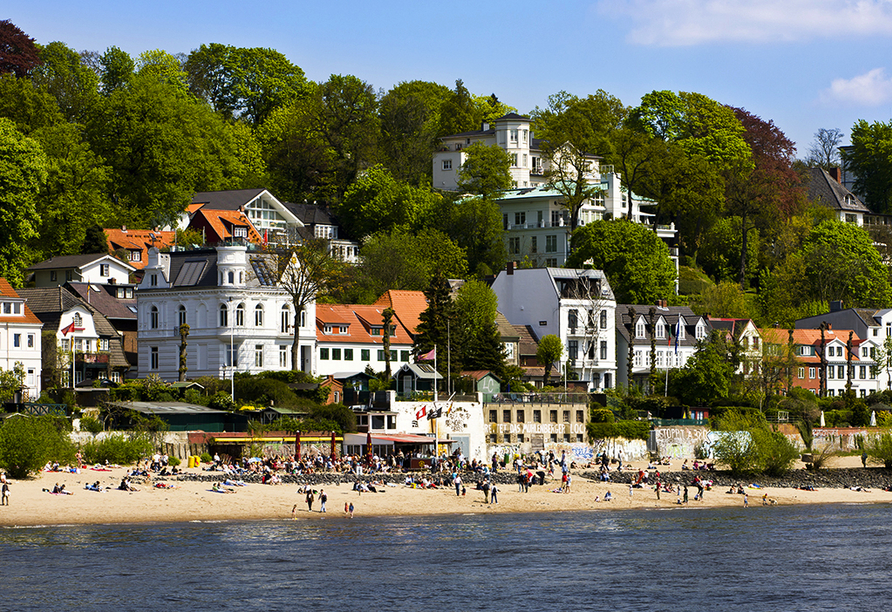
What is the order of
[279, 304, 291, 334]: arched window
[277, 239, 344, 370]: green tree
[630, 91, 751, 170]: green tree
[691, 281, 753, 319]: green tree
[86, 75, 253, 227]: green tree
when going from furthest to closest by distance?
[630, 91, 751, 170]: green tree, [691, 281, 753, 319]: green tree, [86, 75, 253, 227]: green tree, [279, 304, 291, 334]: arched window, [277, 239, 344, 370]: green tree

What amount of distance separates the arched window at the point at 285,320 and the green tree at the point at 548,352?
68.9 ft

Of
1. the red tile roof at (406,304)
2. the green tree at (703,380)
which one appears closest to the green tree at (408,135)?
the red tile roof at (406,304)

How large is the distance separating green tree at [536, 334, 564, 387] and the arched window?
20994 mm

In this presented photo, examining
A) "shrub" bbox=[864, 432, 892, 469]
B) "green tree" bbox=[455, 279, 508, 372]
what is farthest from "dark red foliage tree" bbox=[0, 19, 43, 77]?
"shrub" bbox=[864, 432, 892, 469]

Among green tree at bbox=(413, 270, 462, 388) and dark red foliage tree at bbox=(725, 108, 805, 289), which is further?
dark red foliage tree at bbox=(725, 108, 805, 289)

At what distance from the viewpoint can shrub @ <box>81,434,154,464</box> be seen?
69562 mm

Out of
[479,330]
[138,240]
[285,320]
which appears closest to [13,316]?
[285,320]

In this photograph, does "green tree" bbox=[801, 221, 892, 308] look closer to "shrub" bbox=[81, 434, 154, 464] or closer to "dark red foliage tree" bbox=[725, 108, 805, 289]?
"dark red foliage tree" bbox=[725, 108, 805, 289]

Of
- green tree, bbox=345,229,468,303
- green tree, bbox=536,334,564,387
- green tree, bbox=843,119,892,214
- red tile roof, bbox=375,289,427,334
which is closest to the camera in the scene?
→ red tile roof, bbox=375,289,427,334

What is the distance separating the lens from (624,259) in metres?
119

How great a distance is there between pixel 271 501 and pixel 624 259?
6006cm

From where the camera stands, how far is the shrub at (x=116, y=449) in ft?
228

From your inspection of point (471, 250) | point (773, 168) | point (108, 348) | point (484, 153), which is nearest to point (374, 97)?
point (484, 153)

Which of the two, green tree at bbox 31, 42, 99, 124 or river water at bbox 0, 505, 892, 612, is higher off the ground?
green tree at bbox 31, 42, 99, 124
